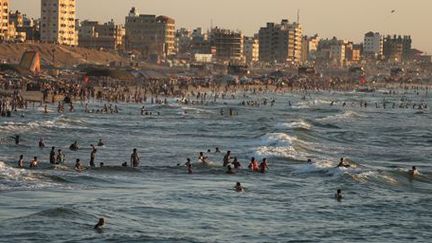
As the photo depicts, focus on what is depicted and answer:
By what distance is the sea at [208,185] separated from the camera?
2634cm

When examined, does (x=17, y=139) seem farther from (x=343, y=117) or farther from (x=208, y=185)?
(x=343, y=117)

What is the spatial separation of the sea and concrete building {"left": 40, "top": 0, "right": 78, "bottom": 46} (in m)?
104

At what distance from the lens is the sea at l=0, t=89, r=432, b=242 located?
86.4 feet

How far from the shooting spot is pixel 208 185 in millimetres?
35219

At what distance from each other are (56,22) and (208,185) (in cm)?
13897

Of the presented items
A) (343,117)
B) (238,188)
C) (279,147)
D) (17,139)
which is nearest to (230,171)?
(238,188)

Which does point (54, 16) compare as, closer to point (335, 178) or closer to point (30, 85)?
point (30, 85)

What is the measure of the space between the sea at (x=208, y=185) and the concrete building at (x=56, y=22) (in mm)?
103682

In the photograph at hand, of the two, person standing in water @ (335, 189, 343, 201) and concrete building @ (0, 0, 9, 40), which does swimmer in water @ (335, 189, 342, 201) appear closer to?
person standing in water @ (335, 189, 343, 201)

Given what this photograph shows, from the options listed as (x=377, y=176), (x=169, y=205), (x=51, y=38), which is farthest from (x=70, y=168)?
(x=51, y=38)

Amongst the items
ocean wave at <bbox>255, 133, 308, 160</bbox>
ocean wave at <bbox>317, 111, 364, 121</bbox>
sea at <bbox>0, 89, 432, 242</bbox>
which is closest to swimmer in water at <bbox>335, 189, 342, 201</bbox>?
sea at <bbox>0, 89, 432, 242</bbox>

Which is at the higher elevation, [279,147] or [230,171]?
[279,147]

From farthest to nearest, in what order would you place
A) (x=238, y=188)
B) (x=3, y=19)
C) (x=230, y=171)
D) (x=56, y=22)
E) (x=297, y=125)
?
1. (x=56, y=22)
2. (x=3, y=19)
3. (x=297, y=125)
4. (x=230, y=171)
5. (x=238, y=188)

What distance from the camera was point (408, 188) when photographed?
3766cm
